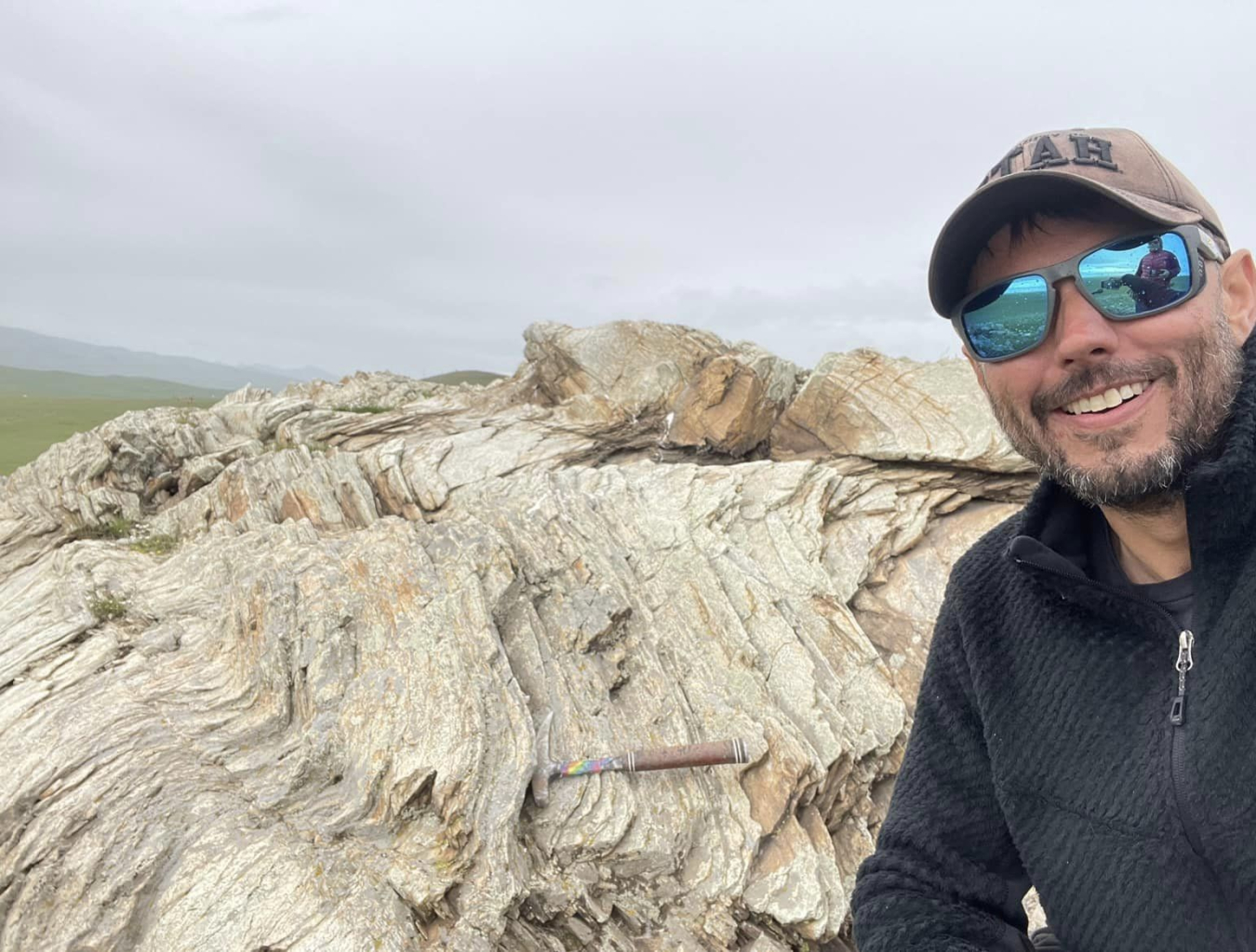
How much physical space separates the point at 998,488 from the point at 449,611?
18.9 metres

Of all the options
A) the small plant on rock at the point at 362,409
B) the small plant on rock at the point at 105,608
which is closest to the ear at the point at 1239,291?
the small plant on rock at the point at 105,608

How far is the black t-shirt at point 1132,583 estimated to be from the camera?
373cm

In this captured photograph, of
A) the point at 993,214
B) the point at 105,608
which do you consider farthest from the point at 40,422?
the point at 993,214

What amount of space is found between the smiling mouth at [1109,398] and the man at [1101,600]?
1 cm

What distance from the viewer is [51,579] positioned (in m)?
17.2

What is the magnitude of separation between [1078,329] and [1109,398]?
0.40 m

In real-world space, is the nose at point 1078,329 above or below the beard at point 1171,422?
above

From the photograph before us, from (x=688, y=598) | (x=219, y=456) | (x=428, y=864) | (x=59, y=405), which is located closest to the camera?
(x=428, y=864)

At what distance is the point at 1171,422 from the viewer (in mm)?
3539

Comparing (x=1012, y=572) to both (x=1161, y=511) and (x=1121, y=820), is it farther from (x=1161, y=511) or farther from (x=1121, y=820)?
(x=1121, y=820)

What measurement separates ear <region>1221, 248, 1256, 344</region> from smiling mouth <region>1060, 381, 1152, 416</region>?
0.63m

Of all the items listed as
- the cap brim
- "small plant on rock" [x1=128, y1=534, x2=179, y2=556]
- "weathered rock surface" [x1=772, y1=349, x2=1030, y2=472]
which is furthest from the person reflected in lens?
"small plant on rock" [x1=128, y1=534, x2=179, y2=556]

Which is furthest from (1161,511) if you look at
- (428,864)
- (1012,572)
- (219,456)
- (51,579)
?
(219,456)

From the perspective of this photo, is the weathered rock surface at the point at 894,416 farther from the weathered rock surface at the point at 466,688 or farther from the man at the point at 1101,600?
the man at the point at 1101,600
